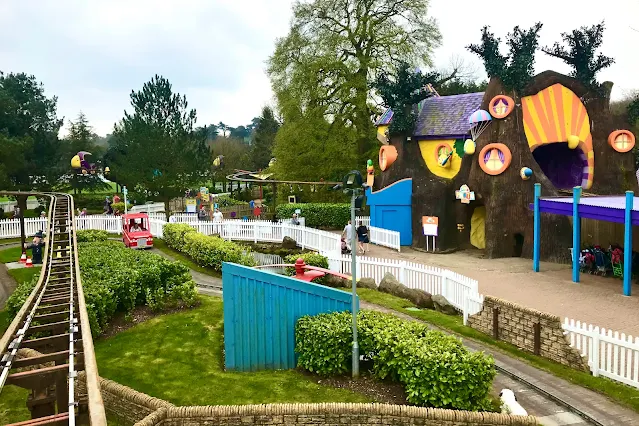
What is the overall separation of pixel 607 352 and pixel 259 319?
248 inches

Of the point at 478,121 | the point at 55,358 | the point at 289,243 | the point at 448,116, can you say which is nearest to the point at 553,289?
the point at 478,121

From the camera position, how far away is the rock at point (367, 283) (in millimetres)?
15859

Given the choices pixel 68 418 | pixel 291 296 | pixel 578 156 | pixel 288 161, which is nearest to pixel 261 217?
pixel 288 161

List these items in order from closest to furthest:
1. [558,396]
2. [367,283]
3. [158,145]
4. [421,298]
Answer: [558,396]
[421,298]
[367,283]
[158,145]

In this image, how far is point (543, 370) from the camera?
9.59m

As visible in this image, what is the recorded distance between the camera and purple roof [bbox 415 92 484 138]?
79.9 feet

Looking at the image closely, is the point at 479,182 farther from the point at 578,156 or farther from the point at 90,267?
the point at 90,267

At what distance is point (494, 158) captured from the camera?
21188mm

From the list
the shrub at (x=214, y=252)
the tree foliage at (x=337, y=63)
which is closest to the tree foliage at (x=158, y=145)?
the tree foliage at (x=337, y=63)

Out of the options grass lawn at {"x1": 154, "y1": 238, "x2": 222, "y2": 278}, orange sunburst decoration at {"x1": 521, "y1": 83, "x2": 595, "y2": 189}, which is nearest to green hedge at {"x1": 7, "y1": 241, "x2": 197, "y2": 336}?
grass lawn at {"x1": 154, "y1": 238, "x2": 222, "y2": 278}

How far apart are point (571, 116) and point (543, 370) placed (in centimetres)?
1542

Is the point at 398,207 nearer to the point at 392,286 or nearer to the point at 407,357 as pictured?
the point at 392,286

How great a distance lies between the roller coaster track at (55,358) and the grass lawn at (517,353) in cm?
788

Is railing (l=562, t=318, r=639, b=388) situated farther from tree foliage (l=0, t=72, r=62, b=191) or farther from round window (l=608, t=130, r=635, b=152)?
tree foliage (l=0, t=72, r=62, b=191)
